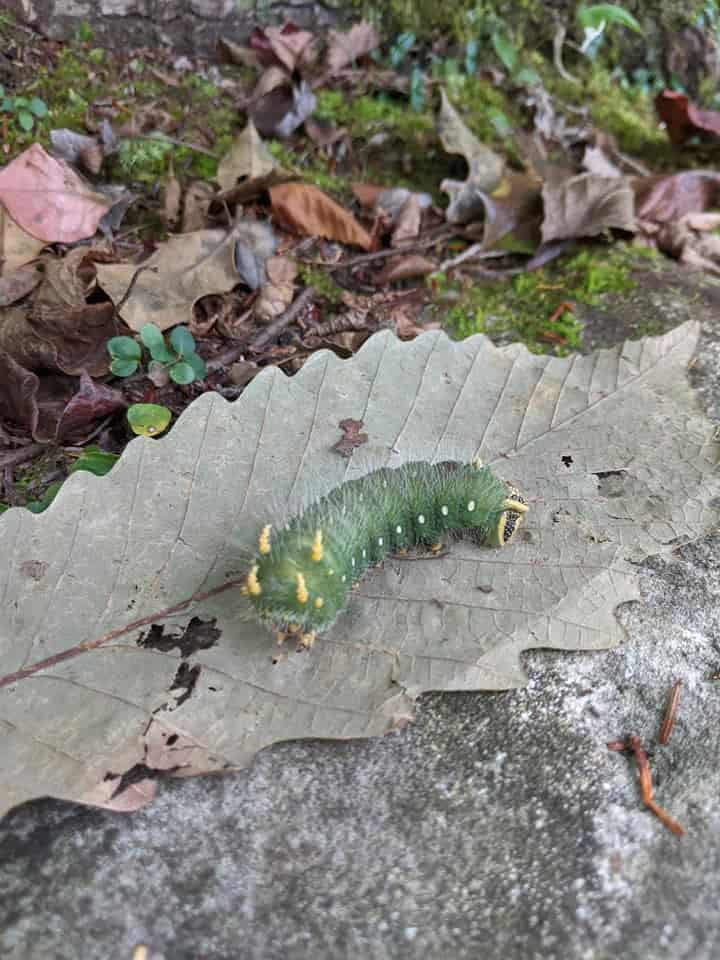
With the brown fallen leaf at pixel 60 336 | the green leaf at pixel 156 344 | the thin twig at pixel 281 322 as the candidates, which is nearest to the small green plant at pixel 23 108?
the brown fallen leaf at pixel 60 336

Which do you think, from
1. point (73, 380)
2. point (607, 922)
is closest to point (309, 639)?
point (607, 922)

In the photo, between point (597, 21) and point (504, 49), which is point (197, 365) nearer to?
point (504, 49)

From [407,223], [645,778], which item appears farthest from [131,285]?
[645,778]

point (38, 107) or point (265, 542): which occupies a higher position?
point (38, 107)

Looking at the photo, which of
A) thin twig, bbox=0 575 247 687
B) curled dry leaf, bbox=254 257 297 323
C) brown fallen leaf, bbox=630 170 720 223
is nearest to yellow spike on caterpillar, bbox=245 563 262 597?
thin twig, bbox=0 575 247 687

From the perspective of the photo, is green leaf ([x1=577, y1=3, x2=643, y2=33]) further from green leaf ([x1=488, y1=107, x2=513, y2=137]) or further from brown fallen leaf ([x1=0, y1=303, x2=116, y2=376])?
brown fallen leaf ([x1=0, y1=303, x2=116, y2=376])

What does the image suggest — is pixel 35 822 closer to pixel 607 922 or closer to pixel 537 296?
pixel 607 922
